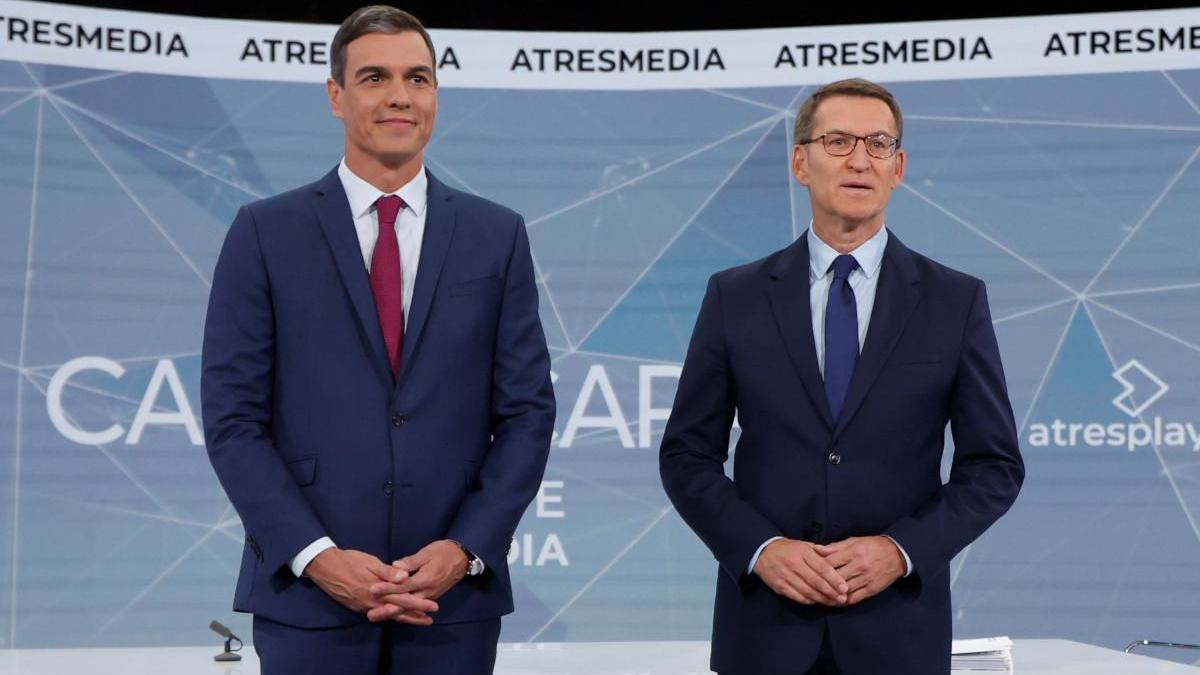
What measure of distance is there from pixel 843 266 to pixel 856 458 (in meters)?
0.35

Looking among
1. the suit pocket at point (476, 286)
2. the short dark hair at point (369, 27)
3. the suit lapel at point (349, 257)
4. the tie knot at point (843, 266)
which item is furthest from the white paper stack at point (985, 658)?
the short dark hair at point (369, 27)

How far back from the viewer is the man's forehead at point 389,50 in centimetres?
226

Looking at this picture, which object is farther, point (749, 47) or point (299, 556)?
point (749, 47)

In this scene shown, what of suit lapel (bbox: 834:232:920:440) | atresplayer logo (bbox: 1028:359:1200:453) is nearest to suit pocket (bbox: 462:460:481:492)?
suit lapel (bbox: 834:232:920:440)

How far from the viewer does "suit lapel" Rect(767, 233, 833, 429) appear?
2.29m

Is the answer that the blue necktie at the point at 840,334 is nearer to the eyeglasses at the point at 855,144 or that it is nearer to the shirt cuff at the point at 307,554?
the eyeglasses at the point at 855,144

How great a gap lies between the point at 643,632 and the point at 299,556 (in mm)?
2752

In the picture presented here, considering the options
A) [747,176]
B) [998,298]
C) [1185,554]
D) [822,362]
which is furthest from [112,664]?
[1185,554]

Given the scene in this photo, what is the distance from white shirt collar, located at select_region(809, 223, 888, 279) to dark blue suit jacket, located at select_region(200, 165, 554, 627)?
0.53 m

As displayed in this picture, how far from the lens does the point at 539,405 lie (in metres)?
2.25

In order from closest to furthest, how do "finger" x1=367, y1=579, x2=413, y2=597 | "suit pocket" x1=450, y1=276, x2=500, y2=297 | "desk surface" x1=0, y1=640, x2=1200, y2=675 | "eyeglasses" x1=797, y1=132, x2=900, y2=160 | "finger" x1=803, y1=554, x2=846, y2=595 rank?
1. "finger" x1=367, y1=579, x2=413, y2=597
2. "finger" x1=803, y1=554, x2=846, y2=595
3. "suit pocket" x1=450, y1=276, x2=500, y2=297
4. "eyeglasses" x1=797, y1=132, x2=900, y2=160
5. "desk surface" x1=0, y1=640, x2=1200, y2=675

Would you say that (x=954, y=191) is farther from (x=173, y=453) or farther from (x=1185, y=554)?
(x=173, y=453)

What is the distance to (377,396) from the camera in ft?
7.09

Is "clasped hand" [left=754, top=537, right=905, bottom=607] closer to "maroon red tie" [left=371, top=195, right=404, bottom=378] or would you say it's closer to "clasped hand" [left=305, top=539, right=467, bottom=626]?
"clasped hand" [left=305, top=539, right=467, bottom=626]
